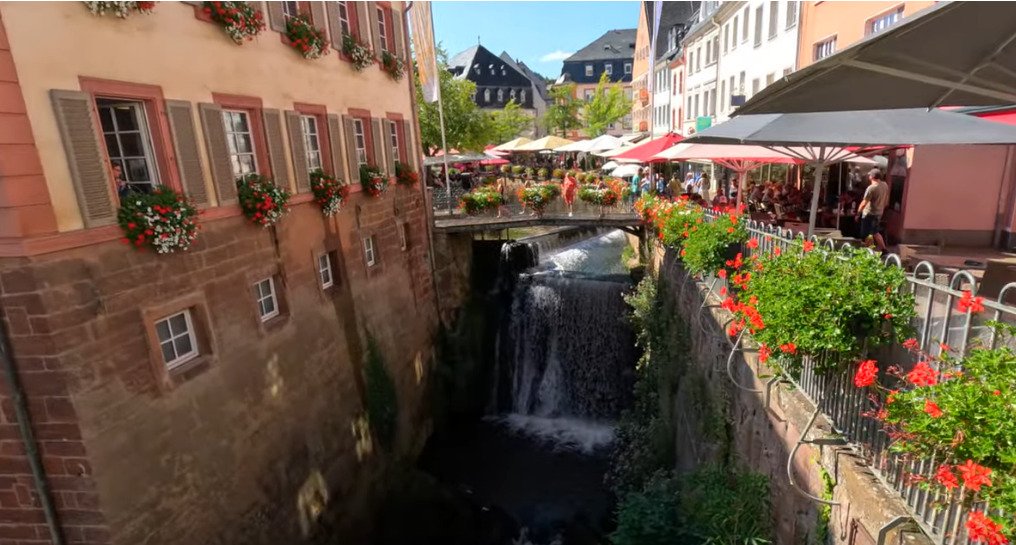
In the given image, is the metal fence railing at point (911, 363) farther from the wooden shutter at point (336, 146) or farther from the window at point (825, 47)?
the window at point (825, 47)

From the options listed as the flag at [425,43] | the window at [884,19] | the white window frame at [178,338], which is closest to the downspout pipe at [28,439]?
the white window frame at [178,338]

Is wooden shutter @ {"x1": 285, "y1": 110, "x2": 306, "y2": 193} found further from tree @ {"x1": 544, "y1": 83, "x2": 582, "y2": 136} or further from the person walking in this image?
tree @ {"x1": 544, "y1": 83, "x2": 582, "y2": 136}

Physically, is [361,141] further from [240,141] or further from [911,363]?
[911,363]

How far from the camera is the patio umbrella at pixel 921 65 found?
8.49ft

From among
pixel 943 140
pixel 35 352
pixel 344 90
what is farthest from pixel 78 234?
pixel 943 140

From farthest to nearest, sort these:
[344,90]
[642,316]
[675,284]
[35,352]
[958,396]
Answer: [642,316] → [344,90] → [675,284] → [35,352] → [958,396]

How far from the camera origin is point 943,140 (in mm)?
5062

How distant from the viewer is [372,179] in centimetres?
1180

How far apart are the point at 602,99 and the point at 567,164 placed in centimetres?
632

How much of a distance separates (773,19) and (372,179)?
15581 mm

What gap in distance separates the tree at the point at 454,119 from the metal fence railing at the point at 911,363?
85.1ft

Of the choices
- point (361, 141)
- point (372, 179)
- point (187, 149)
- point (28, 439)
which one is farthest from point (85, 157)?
point (361, 141)

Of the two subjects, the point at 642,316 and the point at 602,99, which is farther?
the point at 602,99

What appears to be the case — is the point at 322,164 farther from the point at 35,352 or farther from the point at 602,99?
the point at 602,99
